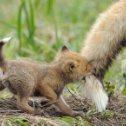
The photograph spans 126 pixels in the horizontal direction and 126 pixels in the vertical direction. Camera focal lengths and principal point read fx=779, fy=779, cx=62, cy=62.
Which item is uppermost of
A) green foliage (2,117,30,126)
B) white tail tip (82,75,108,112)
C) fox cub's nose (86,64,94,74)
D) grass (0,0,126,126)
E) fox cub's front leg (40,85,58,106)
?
grass (0,0,126,126)

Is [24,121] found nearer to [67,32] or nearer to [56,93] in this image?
[56,93]

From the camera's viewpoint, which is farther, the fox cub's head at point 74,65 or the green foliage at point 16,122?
the fox cub's head at point 74,65

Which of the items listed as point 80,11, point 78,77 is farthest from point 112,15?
point 80,11

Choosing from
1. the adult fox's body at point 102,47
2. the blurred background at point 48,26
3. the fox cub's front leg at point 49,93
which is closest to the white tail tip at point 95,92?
the adult fox's body at point 102,47

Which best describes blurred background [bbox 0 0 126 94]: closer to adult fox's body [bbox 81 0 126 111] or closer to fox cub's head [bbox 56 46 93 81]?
adult fox's body [bbox 81 0 126 111]

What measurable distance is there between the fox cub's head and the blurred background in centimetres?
94

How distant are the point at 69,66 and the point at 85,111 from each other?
70cm

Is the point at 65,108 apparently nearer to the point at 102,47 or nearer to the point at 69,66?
the point at 69,66

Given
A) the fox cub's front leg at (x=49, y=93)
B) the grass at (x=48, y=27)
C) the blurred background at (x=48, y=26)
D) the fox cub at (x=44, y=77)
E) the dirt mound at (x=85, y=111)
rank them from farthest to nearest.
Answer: the blurred background at (x=48, y=26) → the grass at (x=48, y=27) → the dirt mound at (x=85, y=111) → the fox cub's front leg at (x=49, y=93) → the fox cub at (x=44, y=77)

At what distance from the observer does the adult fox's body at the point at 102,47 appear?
803 cm

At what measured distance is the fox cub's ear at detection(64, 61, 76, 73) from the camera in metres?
7.92

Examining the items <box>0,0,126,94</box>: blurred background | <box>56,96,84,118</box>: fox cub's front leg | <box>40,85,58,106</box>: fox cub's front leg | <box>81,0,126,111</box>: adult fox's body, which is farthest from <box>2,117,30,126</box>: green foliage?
<box>0,0,126,94</box>: blurred background

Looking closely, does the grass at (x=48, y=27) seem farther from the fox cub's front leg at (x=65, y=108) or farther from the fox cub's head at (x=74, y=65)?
the fox cub's head at (x=74, y=65)

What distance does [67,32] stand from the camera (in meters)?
14.2
